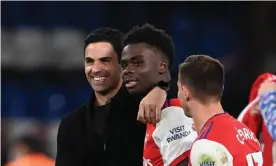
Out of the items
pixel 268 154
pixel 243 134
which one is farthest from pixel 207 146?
pixel 268 154

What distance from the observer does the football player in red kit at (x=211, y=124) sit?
280cm

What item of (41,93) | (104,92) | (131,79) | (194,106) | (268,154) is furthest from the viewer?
(41,93)

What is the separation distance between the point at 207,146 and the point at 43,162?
5072 millimetres

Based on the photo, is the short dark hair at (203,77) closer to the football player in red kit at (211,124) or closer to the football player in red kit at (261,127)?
the football player in red kit at (211,124)

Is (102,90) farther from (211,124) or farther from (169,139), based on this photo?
(211,124)

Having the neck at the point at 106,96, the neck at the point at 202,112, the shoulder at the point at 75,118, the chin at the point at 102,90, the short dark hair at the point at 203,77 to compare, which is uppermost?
the short dark hair at the point at 203,77

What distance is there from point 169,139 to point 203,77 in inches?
12.3

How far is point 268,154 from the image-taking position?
434cm

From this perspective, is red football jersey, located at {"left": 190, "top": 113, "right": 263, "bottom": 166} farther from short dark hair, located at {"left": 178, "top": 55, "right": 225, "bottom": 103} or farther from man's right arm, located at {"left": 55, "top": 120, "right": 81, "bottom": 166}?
man's right arm, located at {"left": 55, "top": 120, "right": 81, "bottom": 166}

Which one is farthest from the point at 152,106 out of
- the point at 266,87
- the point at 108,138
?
the point at 266,87

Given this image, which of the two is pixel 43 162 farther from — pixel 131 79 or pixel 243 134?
pixel 243 134

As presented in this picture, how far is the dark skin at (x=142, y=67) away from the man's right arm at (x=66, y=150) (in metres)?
0.52

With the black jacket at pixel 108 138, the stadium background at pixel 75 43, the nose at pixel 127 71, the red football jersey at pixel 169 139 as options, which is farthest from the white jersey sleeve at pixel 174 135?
the stadium background at pixel 75 43

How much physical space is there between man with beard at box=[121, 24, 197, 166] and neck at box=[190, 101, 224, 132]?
17 cm
